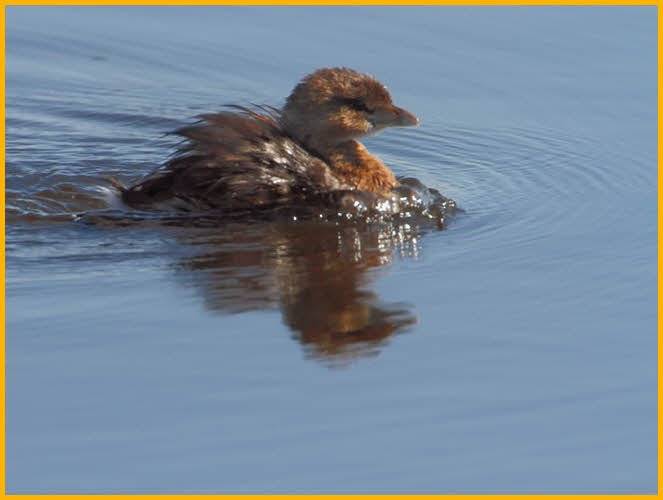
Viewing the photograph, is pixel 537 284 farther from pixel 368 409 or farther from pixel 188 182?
pixel 188 182

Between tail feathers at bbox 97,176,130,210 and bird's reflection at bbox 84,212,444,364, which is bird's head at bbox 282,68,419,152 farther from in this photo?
tail feathers at bbox 97,176,130,210

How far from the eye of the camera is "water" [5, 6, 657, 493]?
4.46m

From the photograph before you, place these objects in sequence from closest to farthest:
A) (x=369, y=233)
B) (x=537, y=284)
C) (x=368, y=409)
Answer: (x=368, y=409) < (x=537, y=284) < (x=369, y=233)

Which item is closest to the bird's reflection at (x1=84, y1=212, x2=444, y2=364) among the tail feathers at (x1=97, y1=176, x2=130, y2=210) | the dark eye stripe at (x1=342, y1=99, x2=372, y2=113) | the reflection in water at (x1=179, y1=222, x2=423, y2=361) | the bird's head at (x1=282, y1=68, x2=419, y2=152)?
the reflection in water at (x1=179, y1=222, x2=423, y2=361)

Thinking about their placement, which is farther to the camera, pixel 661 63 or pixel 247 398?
pixel 661 63

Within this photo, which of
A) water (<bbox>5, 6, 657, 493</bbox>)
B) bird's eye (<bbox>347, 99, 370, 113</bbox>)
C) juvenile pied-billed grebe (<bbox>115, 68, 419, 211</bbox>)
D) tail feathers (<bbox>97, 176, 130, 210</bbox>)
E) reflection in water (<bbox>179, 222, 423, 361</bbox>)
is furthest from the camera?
bird's eye (<bbox>347, 99, 370, 113</bbox>)

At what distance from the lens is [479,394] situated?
16.3 feet

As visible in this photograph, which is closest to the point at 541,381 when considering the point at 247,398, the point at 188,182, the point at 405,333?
the point at 405,333

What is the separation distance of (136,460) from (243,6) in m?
8.91

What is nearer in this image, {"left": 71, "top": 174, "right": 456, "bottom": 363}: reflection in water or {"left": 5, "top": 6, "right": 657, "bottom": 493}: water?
{"left": 5, "top": 6, "right": 657, "bottom": 493}: water

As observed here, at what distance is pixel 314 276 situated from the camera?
259 inches

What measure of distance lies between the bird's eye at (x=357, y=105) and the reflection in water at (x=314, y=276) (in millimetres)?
894

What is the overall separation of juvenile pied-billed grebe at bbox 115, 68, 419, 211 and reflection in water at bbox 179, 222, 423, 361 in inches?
12.0

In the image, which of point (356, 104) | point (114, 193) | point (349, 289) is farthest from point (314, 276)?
point (114, 193)
